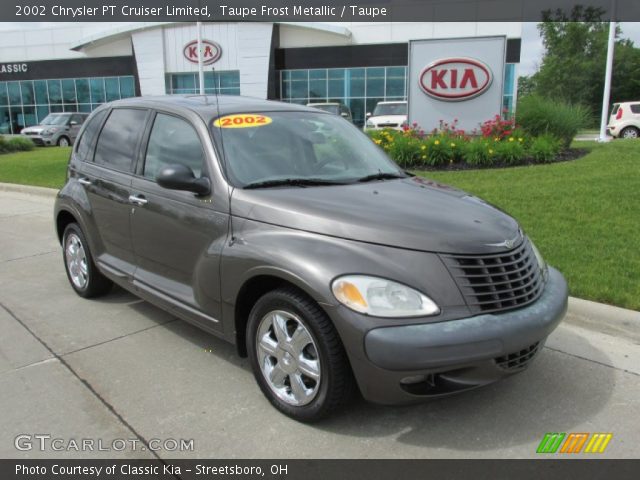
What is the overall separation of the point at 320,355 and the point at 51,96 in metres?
47.6

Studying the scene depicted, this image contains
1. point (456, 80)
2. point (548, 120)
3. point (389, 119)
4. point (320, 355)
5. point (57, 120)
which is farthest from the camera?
Result: point (57, 120)

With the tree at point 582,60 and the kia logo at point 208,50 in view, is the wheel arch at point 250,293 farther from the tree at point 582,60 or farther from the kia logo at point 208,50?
the tree at point 582,60

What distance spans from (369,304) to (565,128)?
11.5 metres

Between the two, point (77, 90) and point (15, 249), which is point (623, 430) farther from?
point (77, 90)

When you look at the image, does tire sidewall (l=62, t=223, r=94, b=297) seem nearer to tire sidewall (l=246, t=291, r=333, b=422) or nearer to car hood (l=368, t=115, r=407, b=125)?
tire sidewall (l=246, t=291, r=333, b=422)

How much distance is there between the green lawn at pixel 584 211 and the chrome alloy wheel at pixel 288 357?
2774mm

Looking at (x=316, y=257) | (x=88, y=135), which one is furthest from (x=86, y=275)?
(x=316, y=257)

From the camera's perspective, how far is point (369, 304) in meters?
2.70

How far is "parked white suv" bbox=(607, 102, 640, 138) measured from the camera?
2356 centimetres

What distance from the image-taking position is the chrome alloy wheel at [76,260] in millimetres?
5188

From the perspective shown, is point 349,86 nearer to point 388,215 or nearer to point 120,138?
point 120,138

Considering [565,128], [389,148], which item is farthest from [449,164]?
[565,128]

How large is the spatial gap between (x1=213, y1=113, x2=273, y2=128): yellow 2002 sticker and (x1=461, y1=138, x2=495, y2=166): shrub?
304 inches

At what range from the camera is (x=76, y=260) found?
5324 millimetres
